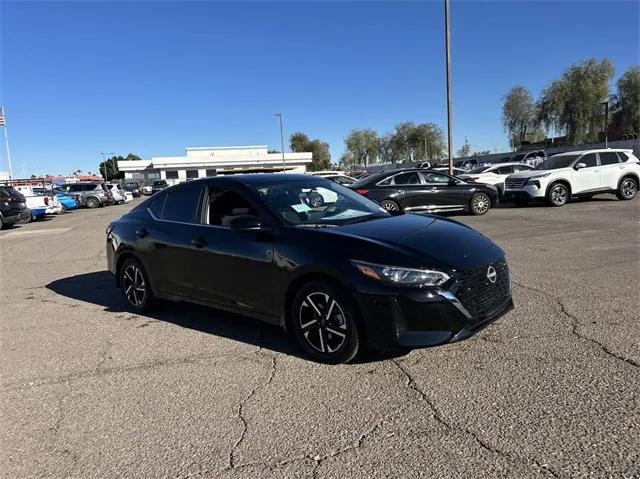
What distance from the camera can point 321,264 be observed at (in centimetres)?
391

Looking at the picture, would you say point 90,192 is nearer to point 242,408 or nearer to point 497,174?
point 497,174

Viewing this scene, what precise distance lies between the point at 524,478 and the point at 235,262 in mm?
2937

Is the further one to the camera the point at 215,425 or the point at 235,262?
the point at 235,262

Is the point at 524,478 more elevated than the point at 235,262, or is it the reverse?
the point at 235,262

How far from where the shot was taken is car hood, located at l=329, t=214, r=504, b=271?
12.4 ft

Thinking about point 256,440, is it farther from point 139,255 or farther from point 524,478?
point 139,255

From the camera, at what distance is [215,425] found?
10.7ft

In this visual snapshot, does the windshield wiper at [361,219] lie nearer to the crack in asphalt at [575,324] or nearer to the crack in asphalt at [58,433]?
the crack in asphalt at [575,324]

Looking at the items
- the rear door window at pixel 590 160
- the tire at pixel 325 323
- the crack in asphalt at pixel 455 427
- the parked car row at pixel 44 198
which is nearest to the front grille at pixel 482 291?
the crack in asphalt at pixel 455 427

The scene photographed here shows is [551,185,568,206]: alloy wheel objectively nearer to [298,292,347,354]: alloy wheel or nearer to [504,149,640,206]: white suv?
[504,149,640,206]: white suv

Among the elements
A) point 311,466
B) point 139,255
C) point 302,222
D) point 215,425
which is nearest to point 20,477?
point 215,425

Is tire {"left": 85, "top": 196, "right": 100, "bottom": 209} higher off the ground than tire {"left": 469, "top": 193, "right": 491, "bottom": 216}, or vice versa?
tire {"left": 85, "top": 196, "right": 100, "bottom": 209}

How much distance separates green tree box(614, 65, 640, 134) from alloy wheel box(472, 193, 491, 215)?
4968 centimetres

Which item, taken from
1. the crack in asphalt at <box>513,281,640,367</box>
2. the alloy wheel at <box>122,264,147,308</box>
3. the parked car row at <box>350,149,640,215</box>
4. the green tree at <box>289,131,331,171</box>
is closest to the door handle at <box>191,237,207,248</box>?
the alloy wheel at <box>122,264,147,308</box>
